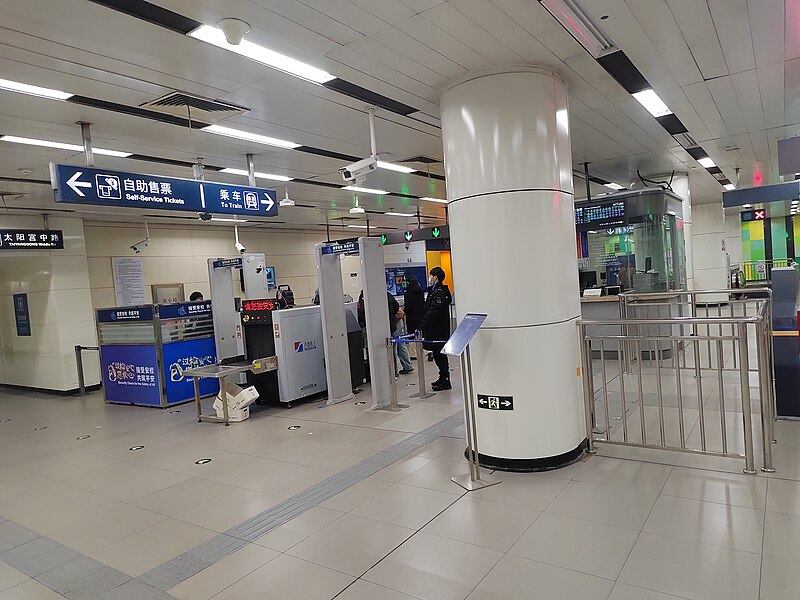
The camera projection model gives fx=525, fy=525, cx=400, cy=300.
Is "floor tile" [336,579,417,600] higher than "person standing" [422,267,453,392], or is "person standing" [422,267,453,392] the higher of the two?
"person standing" [422,267,453,392]

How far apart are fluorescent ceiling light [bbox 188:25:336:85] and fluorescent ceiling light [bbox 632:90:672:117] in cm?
297

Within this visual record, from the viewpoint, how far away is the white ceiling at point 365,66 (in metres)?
3.12

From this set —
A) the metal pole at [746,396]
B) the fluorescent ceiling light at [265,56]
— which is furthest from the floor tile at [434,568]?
the fluorescent ceiling light at [265,56]

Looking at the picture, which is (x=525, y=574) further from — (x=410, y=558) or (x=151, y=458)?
(x=151, y=458)

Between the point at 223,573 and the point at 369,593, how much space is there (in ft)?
2.85

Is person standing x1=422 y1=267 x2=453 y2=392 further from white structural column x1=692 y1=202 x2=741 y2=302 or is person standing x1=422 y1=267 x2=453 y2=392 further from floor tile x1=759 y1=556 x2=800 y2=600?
white structural column x1=692 y1=202 x2=741 y2=302

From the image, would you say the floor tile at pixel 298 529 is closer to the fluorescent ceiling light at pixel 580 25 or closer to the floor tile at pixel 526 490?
the floor tile at pixel 526 490

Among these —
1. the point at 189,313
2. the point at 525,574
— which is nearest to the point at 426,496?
the point at 525,574

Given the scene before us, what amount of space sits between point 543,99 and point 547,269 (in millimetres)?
1280

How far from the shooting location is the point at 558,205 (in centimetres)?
399

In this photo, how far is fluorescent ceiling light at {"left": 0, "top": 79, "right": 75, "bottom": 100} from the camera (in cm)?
382

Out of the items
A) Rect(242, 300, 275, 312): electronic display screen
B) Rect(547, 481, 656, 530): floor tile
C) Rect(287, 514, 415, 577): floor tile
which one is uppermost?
Rect(242, 300, 275, 312): electronic display screen

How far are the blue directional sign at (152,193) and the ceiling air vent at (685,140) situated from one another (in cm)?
511

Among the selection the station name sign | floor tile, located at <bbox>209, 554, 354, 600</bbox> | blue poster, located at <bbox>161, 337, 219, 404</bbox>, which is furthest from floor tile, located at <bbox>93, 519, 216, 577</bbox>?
the station name sign
